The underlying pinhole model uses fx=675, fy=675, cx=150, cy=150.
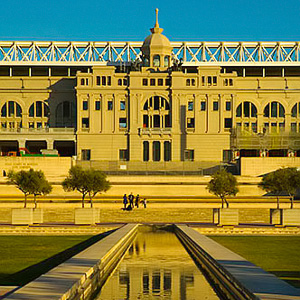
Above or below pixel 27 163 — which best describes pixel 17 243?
below

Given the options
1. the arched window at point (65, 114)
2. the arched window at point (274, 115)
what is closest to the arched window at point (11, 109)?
the arched window at point (65, 114)

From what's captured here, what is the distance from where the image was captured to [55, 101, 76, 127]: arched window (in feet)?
374

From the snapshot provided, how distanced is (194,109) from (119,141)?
1300cm

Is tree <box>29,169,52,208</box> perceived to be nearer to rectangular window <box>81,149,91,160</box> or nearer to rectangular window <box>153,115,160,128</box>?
rectangular window <box>81,149,91,160</box>

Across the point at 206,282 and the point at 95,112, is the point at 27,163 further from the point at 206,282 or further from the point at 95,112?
the point at 206,282

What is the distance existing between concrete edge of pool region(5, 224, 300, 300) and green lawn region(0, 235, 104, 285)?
50.9 inches

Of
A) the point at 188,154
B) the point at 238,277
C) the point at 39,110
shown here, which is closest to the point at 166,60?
the point at 188,154

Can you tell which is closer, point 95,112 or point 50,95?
point 95,112

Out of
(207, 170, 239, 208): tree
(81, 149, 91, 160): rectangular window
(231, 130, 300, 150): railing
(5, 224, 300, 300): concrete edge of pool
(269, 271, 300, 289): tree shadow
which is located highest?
(231, 130, 300, 150): railing

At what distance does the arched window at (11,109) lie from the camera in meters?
114

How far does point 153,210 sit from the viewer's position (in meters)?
59.6

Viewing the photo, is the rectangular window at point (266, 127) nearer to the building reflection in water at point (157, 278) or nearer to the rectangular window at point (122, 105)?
the rectangular window at point (122, 105)

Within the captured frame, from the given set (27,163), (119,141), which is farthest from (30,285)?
(119,141)

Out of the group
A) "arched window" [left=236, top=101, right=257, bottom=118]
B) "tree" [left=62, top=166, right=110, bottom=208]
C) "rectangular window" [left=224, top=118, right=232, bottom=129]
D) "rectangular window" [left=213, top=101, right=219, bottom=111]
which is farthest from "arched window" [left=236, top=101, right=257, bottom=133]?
"tree" [left=62, top=166, right=110, bottom=208]
